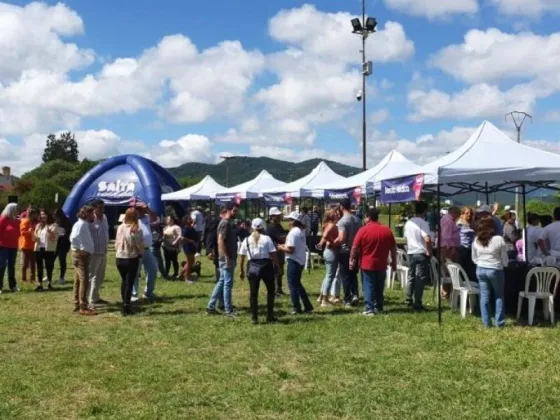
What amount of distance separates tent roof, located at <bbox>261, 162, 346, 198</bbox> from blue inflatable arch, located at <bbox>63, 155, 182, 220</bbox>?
5961mm

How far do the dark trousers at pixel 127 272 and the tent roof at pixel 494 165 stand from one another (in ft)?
15.3

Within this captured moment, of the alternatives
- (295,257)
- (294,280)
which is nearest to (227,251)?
(295,257)

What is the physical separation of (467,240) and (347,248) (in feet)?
7.11

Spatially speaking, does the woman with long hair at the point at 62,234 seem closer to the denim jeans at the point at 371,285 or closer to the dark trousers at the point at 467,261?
the denim jeans at the point at 371,285

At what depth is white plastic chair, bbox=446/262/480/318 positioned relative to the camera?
9.17 metres

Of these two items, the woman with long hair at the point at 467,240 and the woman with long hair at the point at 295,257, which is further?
the woman with long hair at the point at 467,240

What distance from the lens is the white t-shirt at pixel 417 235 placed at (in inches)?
376

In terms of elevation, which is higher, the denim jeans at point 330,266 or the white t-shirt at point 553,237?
the white t-shirt at point 553,237

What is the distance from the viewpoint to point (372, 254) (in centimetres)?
916

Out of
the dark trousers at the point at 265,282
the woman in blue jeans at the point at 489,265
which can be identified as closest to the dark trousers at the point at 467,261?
the woman in blue jeans at the point at 489,265

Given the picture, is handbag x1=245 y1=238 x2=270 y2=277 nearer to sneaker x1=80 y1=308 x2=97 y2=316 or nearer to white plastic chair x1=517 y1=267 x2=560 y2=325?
sneaker x1=80 y1=308 x2=97 y2=316

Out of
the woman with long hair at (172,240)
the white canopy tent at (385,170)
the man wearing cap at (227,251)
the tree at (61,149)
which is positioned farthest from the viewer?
the tree at (61,149)

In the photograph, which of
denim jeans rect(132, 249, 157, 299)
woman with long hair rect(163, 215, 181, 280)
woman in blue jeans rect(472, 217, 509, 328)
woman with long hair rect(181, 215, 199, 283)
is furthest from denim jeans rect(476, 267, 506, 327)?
woman with long hair rect(163, 215, 181, 280)

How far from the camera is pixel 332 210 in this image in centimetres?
1077
